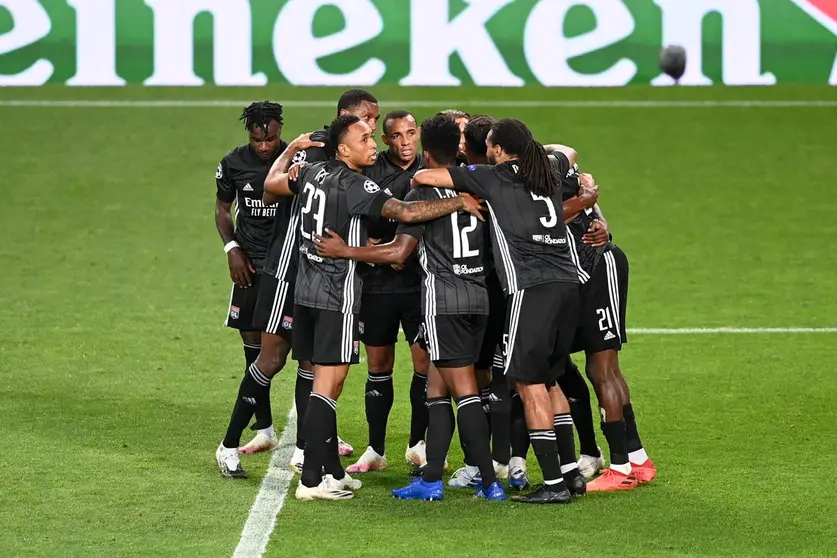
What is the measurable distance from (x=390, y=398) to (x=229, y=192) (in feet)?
4.94

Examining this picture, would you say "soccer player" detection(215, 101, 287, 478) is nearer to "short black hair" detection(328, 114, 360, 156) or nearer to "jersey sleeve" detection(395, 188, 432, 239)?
"short black hair" detection(328, 114, 360, 156)

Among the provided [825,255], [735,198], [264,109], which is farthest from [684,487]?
[735,198]

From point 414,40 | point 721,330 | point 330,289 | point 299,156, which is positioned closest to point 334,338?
point 330,289

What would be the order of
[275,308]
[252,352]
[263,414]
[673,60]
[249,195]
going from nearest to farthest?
[275,308]
[249,195]
[263,414]
[252,352]
[673,60]

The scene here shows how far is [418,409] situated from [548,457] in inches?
47.0

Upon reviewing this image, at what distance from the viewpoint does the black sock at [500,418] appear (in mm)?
7438

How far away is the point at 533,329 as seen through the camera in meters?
6.95

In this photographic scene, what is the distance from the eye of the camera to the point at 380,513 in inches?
271

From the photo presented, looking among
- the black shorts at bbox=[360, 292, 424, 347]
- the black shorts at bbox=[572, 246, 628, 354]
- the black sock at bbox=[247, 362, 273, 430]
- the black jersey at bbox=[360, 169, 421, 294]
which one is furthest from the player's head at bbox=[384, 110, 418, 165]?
the black sock at bbox=[247, 362, 273, 430]

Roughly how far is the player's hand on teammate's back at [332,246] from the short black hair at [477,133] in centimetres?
87

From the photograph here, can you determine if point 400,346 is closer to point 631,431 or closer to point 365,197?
point 631,431

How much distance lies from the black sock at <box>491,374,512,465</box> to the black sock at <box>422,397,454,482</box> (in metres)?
0.30

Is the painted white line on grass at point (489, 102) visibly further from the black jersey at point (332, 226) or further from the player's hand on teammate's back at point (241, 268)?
the black jersey at point (332, 226)

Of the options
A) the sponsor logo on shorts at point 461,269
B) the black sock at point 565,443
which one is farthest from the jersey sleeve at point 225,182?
the black sock at point 565,443
